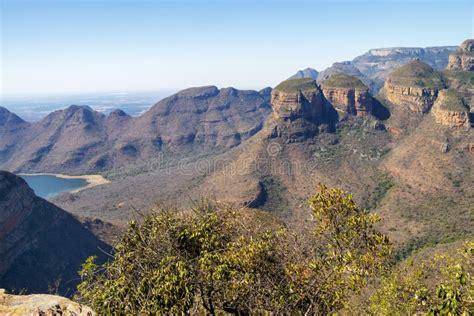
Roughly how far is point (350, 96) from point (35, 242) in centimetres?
10437

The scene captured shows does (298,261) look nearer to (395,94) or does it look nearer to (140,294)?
(140,294)

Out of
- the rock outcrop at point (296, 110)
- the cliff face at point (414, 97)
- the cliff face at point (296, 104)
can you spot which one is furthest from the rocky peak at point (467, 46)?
the cliff face at point (296, 104)

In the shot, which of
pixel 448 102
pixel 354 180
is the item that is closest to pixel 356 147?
pixel 354 180

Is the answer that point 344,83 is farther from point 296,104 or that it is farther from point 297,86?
point 296,104

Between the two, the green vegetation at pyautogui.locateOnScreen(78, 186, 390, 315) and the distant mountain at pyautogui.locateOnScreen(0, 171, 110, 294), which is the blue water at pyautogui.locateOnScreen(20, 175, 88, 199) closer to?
the distant mountain at pyautogui.locateOnScreen(0, 171, 110, 294)

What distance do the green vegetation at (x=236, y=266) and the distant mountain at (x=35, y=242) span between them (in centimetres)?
4977

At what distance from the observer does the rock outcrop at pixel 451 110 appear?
97.2 metres

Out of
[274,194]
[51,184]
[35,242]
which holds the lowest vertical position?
[51,184]

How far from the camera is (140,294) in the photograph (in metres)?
13.1

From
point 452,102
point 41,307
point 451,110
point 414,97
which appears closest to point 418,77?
point 414,97

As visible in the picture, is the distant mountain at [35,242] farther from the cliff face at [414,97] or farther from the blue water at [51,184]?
the blue water at [51,184]

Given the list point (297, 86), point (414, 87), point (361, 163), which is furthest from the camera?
point (297, 86)

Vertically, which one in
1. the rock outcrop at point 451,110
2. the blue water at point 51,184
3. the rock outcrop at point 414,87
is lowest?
the blue water at point 51,184

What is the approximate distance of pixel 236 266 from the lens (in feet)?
47.9
